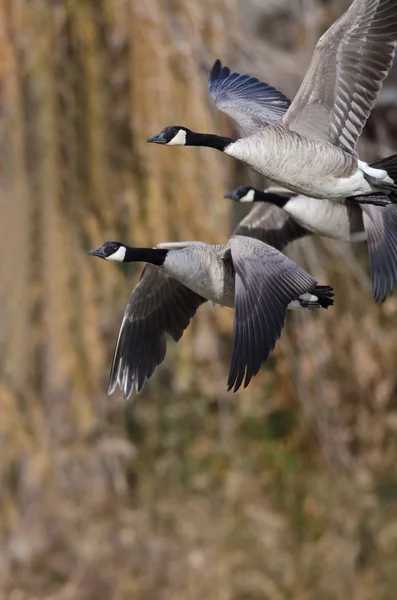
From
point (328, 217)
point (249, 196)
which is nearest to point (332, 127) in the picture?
point (328, 217)

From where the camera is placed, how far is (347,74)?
2.74 metres

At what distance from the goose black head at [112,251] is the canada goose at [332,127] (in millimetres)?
251

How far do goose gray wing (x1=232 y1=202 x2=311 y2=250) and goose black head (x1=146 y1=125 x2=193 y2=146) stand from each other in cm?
77

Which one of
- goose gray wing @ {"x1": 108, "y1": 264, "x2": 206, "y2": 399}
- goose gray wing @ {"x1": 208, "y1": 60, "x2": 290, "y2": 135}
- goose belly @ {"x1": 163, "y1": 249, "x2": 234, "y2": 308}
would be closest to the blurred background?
goose gray wing @ {"x1": 208, "y1": 60, "x2": 290, "y2": 135}

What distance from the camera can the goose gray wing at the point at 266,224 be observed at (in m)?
3.42

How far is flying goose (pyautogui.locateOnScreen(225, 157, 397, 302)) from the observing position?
2961mm

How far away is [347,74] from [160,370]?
2.93m

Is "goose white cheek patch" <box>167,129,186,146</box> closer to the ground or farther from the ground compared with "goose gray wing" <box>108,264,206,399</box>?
farther from the ground

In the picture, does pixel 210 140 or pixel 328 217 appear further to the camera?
pixel 328 217

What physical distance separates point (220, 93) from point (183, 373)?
0.86 m

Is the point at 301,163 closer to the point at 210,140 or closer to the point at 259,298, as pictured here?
the point at 210,140

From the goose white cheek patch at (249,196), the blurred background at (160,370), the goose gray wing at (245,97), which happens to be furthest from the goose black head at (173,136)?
the goose white cheek patch at (249,196)

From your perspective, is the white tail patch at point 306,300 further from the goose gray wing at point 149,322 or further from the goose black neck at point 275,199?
the goose black neck at point 275,199

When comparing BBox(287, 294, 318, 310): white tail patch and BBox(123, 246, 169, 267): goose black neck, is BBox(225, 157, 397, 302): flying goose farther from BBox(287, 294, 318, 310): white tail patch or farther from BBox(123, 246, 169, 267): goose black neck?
BBox(123, 246, 169, 267): goose black neck
